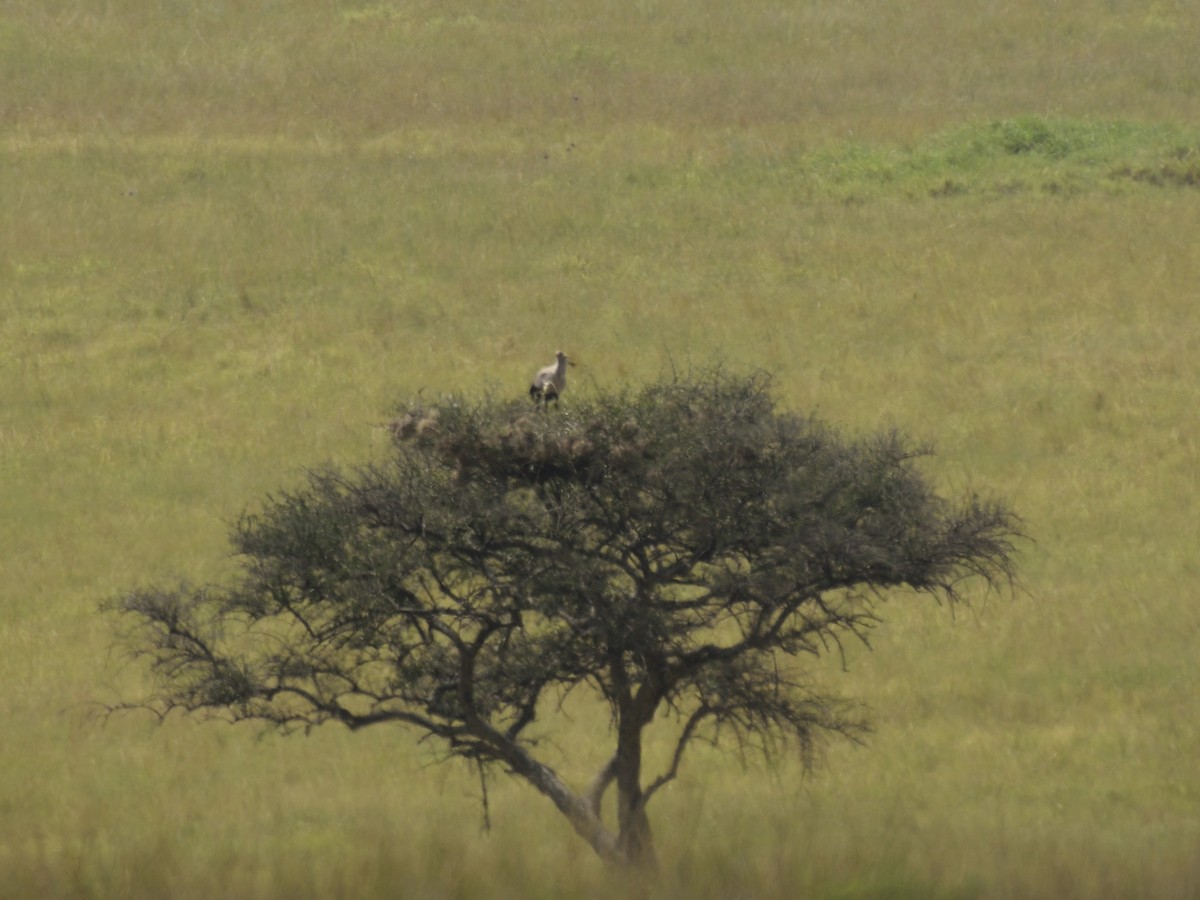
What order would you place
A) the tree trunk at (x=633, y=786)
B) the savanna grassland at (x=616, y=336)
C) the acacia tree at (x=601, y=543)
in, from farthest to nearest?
the savanna grassland at (x=616, y=336) → the tree trunk at (x=633, y=786) → the acacia tree at (x=601, y=543)

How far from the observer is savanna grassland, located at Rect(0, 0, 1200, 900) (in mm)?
17344

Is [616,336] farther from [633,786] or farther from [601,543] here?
[601,543]

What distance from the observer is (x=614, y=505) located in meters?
13.6

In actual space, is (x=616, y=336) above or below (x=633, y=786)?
above

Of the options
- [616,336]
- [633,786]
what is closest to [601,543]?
[633,786]

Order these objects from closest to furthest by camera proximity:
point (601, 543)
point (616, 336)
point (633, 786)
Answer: point (601, 543), point (633, 786), point (616, 336)

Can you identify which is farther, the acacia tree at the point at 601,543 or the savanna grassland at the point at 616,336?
the savanna grassland at the point at 616,336

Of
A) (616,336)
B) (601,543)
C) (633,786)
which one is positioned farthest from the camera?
(616,336)

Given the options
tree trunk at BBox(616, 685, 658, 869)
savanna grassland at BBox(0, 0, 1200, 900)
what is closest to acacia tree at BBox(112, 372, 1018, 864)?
tree trunk at BBox(616, 685, 658, 869)

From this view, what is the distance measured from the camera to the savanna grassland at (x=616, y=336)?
17344 millimetres

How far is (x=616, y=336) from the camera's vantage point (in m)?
36.7

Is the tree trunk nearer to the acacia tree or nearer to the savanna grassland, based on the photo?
the acacia tree

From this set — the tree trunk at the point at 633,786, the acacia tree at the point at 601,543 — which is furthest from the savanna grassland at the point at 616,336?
the acacia tree at the point at 601,543

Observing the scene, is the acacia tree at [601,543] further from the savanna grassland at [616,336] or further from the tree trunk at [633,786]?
the savanna grassland at [616,336]
